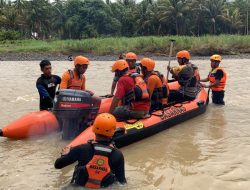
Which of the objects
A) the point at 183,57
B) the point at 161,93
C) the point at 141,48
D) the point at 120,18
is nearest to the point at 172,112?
the point at 161,93

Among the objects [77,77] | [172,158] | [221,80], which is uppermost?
[77,77]

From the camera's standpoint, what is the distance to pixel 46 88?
20.3 ft

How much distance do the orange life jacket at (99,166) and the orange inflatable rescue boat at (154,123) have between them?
1.42 meters

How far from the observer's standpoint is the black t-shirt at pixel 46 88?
6102 millimetres

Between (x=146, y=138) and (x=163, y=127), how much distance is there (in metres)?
0.54

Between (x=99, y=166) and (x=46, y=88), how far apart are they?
9.98 feet

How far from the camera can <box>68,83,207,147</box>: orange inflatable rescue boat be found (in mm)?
5379

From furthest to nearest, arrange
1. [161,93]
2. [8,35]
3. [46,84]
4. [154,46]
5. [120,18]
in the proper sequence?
[120,18] → [8,35] → [154,46] → [161,93] → [46,84]

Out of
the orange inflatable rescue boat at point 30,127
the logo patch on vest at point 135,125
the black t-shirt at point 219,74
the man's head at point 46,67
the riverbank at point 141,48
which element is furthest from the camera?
the riverbank at point 141,48

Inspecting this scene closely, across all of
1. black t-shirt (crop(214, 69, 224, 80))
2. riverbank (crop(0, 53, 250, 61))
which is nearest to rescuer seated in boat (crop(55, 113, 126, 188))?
black t-shirt (crop(214, 69, 224, 80))

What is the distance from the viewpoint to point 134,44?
2745cm

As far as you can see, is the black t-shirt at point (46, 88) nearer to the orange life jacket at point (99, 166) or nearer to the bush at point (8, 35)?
the orange life jacket at point (99, 166)

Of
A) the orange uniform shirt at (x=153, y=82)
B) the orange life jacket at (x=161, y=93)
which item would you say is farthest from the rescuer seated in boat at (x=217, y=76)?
the orange uniform shirt at (x=153, y=82)

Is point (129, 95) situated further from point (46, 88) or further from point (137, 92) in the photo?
point (46, 88)
